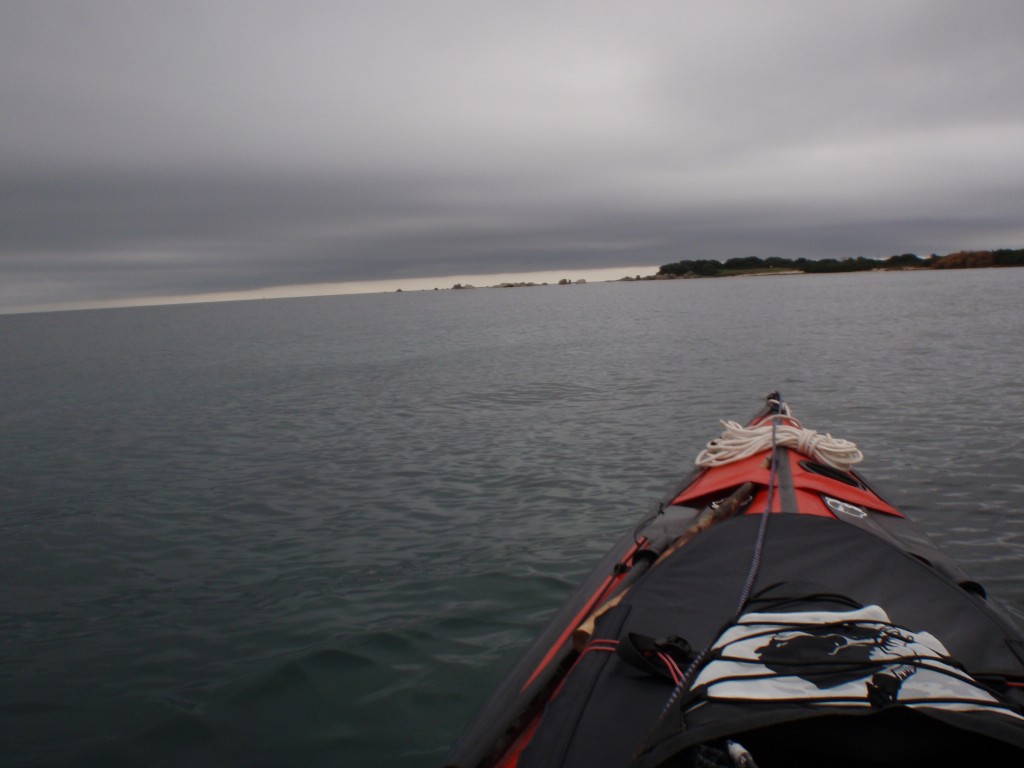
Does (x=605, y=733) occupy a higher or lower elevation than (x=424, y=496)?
higher

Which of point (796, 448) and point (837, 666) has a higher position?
point (837, 666)

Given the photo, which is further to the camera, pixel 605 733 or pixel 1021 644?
pixel 1021 644

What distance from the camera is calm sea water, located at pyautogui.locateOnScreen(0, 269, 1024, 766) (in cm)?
394

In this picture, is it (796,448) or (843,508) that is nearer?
(843,508)

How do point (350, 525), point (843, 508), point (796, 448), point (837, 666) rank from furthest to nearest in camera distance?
point (350, 525)
point (796, 448)
point (843, 508)
point (837, 666)

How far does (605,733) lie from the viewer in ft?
6.73

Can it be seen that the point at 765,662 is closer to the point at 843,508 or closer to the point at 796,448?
the point at 843,508

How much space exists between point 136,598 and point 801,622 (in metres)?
4.89

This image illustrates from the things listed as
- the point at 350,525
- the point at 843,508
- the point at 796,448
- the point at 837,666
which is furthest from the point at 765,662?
the point at 350,525

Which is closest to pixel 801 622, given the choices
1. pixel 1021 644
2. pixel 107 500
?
pixel 1021 644

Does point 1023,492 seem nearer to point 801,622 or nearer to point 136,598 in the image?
point 801,622

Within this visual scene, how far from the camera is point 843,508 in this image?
4094 mm

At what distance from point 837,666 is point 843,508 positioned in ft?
8.16

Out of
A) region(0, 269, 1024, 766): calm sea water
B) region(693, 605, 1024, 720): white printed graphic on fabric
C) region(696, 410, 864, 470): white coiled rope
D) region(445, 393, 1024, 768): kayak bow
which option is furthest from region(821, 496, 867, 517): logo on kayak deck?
region(693, 605, 1024, 720): white printed graphic on fabric
